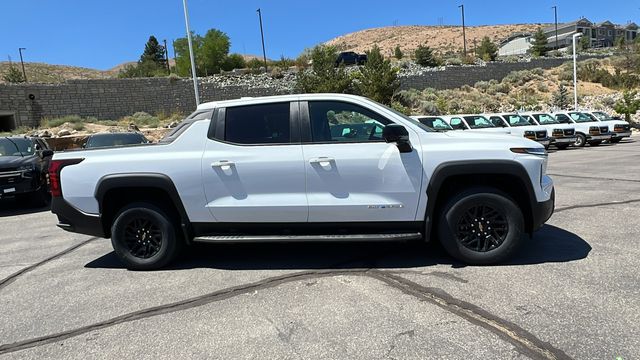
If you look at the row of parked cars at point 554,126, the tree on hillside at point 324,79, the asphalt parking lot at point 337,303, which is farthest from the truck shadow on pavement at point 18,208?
the tree on hillside at point 324,79

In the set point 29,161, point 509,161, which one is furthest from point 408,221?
point 29,161

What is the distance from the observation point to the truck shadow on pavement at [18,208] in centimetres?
1076

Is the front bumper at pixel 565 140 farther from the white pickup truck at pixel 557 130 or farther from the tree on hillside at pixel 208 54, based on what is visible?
the tree on hillside at pixel 208 54

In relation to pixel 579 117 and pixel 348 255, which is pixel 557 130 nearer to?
pixel 579 117

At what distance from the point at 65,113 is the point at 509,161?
135 feet

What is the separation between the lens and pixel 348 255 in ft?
18.1

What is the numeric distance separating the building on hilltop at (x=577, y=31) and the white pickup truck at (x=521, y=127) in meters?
78.4

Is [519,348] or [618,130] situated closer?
[519,348]

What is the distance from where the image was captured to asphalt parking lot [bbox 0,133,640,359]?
337 cm

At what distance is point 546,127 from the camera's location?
2072cm

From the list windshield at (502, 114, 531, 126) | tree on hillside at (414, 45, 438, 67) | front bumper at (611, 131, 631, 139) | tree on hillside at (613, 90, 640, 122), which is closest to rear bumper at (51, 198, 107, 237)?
windshield at (502, 114, 531, 126)

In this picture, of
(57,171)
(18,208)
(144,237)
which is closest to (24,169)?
(18,208)

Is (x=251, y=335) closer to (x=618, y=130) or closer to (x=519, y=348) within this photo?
(x=519, y=348)

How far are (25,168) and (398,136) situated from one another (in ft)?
30.6
